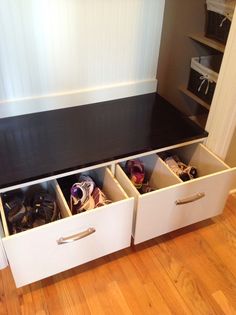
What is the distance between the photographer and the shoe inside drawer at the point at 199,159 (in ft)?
4.21

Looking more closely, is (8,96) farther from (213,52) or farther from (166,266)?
(213,52)

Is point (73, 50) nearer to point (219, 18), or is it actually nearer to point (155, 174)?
point (155, 174)

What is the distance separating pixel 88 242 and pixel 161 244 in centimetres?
42

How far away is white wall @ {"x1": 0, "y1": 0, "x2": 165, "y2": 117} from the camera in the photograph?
3.82ft

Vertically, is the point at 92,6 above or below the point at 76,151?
above

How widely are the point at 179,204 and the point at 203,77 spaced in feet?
2.84

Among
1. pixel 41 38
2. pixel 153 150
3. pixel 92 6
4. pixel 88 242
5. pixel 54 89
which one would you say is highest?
pixel 92 6

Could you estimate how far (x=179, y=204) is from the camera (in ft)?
3.91

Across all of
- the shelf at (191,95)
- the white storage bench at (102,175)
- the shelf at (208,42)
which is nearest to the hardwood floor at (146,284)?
the white storage bench at (102,175)

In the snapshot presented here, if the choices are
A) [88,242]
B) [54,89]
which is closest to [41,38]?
[54,89]

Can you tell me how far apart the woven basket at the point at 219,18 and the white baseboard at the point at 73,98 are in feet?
1.47

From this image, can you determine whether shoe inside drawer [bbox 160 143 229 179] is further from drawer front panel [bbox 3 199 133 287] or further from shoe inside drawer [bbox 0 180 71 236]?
shoe inside drawer [bbox 0 180 71 236]

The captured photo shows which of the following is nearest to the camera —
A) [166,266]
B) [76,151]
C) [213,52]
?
[76,151]

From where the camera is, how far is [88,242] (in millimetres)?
1091
